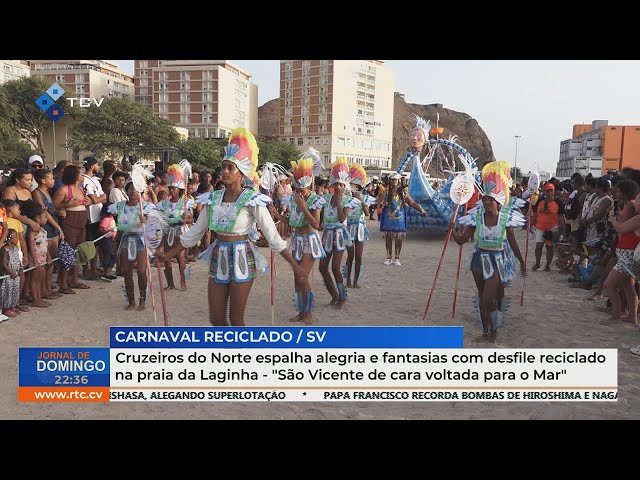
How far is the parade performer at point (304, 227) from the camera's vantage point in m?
5.87

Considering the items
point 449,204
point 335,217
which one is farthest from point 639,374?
point 449,204

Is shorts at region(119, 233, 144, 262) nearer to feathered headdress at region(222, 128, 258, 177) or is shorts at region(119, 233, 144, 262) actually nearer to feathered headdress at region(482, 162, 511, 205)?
feathered headdress at region(222, 128, 258, 177)

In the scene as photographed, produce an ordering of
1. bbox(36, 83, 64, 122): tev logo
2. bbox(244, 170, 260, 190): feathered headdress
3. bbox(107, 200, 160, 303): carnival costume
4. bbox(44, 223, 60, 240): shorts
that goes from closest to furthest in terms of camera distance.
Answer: bbox(244, 170, 260, 190): feathered headdress, bbox(107, 200, 160, 303): carnival costume, bbox(44, 223, 60, 240): shorts, bbox(36, 83, 64, 122): tev logo

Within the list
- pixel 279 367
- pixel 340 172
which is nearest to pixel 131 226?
pixel 340 172

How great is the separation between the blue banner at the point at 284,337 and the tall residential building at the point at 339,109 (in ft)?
237

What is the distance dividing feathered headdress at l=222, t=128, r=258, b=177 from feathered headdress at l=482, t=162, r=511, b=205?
8.46 ft

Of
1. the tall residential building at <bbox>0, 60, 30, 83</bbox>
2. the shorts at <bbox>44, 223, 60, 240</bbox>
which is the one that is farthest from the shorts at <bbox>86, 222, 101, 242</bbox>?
the tall residential building at <bbox>0, 60, 30, 83</bbox>

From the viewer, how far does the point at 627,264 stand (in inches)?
231

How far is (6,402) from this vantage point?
3883mm

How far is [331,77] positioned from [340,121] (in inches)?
263

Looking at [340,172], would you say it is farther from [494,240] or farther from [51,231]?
[51,231]

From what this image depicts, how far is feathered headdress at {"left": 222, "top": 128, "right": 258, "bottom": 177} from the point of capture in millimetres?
4070

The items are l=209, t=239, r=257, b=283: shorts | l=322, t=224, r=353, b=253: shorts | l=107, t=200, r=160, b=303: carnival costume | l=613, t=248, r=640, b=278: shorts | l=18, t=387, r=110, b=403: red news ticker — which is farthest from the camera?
l=322, t=224, r=353, b=253: shorts

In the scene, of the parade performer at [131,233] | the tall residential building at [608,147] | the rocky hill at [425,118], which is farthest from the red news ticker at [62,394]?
the rocky hill at [425,118]
